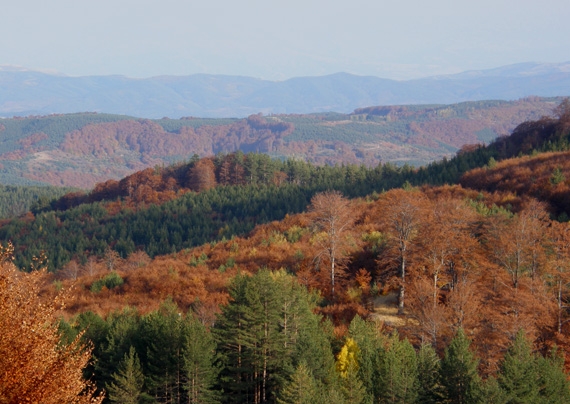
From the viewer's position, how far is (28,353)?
984 cm

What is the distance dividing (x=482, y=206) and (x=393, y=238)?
1243 centimetres

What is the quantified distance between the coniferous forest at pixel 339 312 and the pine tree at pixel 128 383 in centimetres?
9

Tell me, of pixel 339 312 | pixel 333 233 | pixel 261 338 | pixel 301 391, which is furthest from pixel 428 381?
pixel 333 233

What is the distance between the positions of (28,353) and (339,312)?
2501 centimetres

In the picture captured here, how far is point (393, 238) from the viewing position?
35.4 m

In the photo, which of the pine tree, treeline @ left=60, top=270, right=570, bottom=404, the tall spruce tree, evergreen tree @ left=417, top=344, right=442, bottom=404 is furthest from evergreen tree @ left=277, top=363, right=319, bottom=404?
the pine tree

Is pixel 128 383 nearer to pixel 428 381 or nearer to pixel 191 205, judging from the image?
pixel 428 381

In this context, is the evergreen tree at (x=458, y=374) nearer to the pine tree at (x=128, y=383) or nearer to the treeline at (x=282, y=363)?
the treeline at (x=282, y=363)

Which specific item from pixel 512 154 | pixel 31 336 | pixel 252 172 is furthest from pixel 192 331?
pixel 252 172

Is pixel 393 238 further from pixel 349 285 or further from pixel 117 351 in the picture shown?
pixel 117 351

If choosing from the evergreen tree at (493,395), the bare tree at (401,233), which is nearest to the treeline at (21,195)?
the bare tree at (401,233)

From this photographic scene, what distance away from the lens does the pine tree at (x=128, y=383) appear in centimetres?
2256

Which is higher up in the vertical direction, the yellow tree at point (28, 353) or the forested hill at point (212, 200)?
the yellow tree at point (28, 353)

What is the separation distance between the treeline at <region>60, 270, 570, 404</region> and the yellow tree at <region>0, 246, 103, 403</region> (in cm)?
1061
